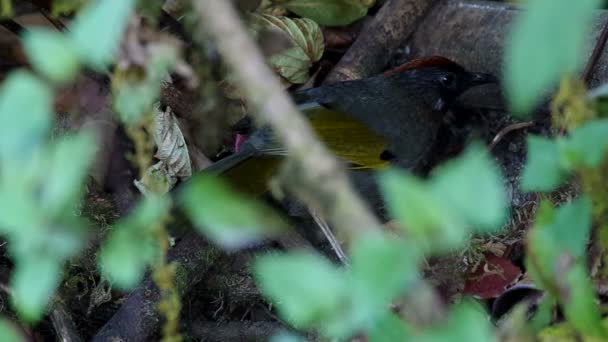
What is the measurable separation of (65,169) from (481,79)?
7.74 ft

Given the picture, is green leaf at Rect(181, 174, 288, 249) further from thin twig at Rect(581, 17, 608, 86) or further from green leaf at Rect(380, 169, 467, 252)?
thin twig at Rect(581, 17, 608, 86)

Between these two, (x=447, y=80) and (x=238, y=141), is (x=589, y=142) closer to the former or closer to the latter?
(x=238, y=141)

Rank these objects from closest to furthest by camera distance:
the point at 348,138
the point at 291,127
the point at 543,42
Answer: the point at 543,42
the point at 291,127
the point at 348,138

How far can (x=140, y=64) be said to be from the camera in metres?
1.08

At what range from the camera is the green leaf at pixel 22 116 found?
2.67 feet

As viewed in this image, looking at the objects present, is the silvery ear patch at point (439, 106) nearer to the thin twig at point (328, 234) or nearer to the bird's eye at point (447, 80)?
the bird's eye at point (447, 80)

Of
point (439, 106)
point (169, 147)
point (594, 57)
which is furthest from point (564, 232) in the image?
point (439, 106)

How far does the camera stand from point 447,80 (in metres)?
3.11

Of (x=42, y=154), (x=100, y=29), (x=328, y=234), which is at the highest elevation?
(x=100, y=29)

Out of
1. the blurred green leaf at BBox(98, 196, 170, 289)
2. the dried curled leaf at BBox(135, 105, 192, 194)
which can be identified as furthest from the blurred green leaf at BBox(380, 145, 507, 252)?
the dried curled leaf at BBox(135, 105, 192, 194)

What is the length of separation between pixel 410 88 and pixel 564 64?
7.99 feet

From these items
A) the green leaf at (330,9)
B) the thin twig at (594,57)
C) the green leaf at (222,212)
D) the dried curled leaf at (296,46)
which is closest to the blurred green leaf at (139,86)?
the green leaf at (222,212)

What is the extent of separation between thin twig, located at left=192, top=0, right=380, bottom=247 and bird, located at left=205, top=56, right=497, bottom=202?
5.43ft

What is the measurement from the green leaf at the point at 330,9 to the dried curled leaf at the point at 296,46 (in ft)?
0.14
